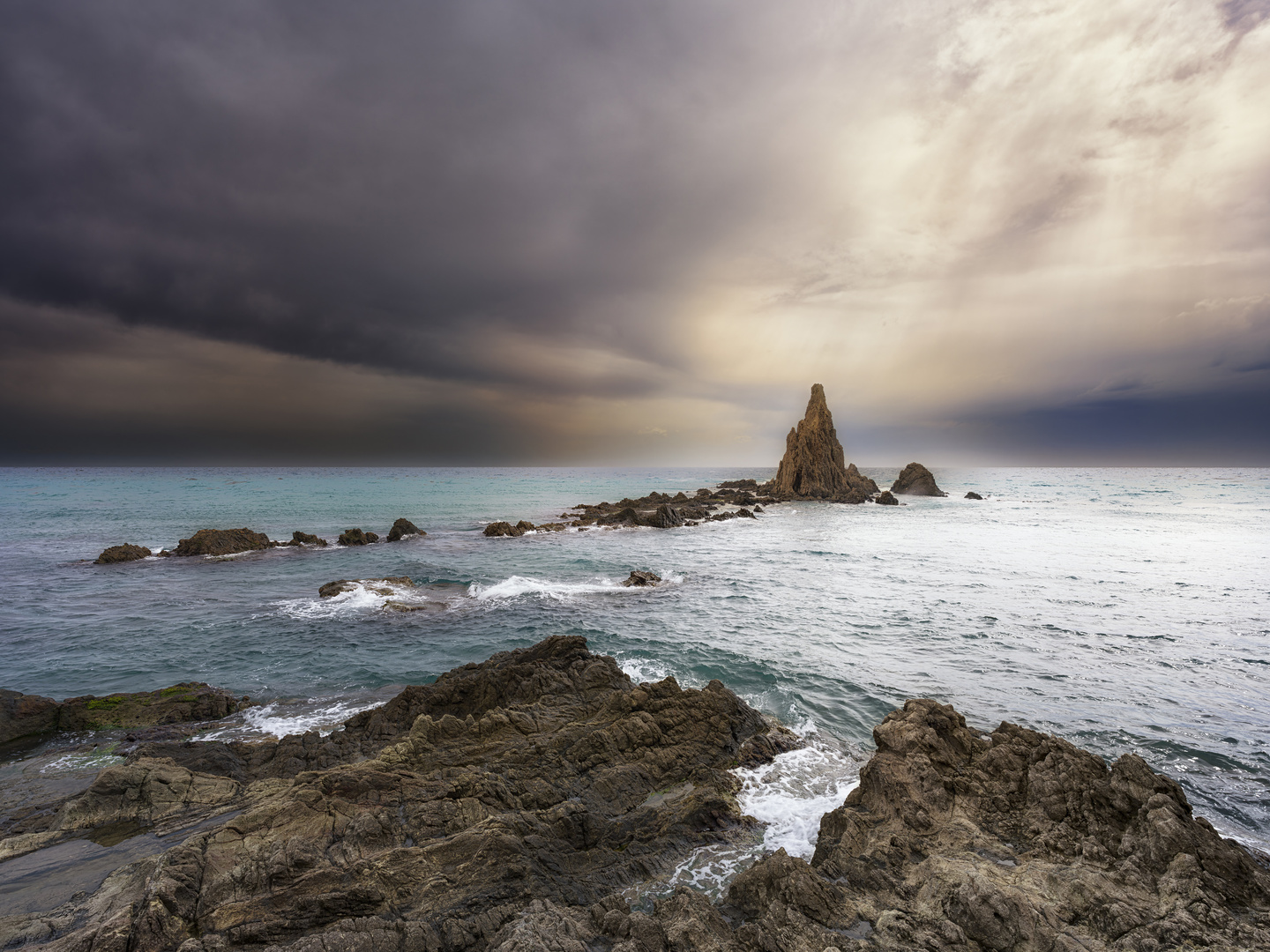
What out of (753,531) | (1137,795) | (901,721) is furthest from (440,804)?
(753,531)

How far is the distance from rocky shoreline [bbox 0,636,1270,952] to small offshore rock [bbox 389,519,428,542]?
3427 centimetres

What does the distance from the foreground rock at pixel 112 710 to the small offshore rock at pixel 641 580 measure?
16.2m

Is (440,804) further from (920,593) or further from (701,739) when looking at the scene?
(920,593)

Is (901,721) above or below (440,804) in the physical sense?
above

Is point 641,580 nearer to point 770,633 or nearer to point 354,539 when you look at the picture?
point 770,633

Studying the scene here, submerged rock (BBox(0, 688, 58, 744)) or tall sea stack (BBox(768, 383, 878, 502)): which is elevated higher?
tall sea stack (BBox(768, 383, 878, 502))

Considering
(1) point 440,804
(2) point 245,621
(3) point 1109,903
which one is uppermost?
(3) point 1109,903

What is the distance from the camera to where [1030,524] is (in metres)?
50.6

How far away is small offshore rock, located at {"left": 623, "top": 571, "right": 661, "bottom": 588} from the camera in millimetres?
25344

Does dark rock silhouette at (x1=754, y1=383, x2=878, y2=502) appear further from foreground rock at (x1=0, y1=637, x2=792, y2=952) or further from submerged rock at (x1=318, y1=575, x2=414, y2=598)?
foreground rock at (x1=0, y1=637, x2=792, y2=952)

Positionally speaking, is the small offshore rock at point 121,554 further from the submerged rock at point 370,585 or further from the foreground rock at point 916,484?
the foreground rock at point 916,484

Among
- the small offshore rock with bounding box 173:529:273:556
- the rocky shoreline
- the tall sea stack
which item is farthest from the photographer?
the tall sea stack

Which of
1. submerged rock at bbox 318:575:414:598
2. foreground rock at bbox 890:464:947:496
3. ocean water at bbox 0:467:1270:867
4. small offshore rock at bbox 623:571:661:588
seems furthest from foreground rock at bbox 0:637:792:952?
foreground rock at bbox 890:464:947:496

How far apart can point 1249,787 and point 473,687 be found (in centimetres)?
1492
